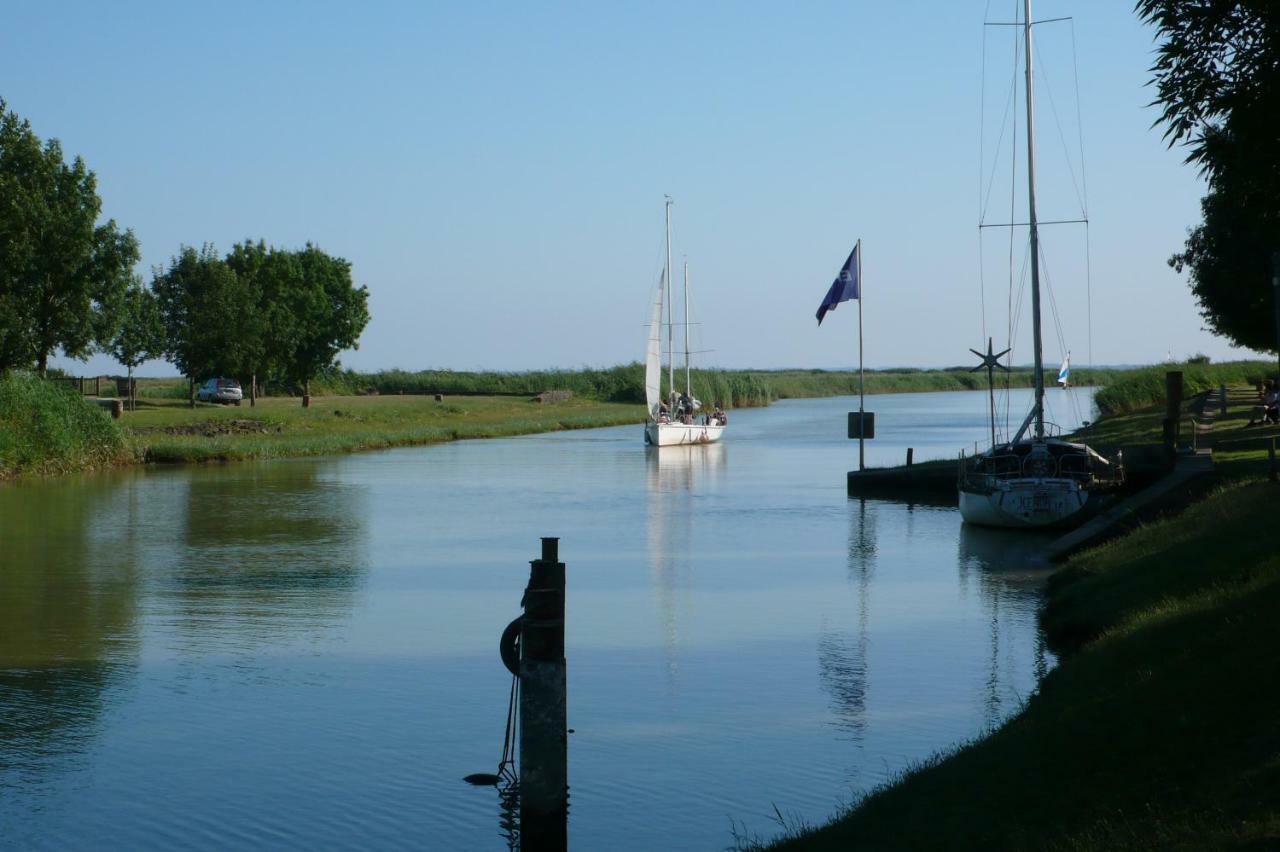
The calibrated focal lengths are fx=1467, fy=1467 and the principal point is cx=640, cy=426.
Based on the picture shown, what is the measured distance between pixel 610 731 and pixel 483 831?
10.7 feet

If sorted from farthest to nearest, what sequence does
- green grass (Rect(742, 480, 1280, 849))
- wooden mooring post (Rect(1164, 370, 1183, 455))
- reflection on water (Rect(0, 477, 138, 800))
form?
wooden mooring post (Rect(1164, 370, 1183, 455)) → reflection on water (Rect(0, 477, 138, 800)) → green grass (Rect(742, 480, 1280, 849))

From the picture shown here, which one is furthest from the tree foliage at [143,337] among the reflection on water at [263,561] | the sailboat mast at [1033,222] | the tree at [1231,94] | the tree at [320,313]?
the tree at [1231,94]

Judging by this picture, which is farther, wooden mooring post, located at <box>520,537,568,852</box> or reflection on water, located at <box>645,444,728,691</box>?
reflection on water, located at <box>645,444,728,691</box>

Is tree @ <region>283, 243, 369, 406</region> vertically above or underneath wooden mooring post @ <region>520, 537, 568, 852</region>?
above

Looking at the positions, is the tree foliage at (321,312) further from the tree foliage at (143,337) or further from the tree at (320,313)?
the tree foliage at (143,337)

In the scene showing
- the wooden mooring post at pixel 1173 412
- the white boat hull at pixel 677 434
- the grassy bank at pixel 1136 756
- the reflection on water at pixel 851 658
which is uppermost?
the wooden mooring post at pixel 1173 412

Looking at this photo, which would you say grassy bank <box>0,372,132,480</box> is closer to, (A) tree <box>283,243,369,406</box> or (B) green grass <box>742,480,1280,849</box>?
(A) tree <box>283,243,369,406</box>

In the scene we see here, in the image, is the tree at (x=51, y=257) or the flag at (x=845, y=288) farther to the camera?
the tree at (x=51, y=257)

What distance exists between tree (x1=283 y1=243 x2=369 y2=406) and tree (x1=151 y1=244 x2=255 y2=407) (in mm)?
5556

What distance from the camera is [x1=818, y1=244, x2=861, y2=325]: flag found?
4453cm

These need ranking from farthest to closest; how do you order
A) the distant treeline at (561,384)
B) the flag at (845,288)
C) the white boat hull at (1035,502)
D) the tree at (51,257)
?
the distant treeline at (561,384)
the tree at (51,257)
the flag at (845,288)
the white boat hull at (1035,502)

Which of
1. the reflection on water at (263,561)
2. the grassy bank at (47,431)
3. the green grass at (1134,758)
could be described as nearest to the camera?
the green grass at (1134,758)

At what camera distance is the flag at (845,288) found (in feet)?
146

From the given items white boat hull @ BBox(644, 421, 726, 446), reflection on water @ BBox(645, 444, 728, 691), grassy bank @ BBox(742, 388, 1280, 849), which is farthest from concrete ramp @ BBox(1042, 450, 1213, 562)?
white boat hull @ BBox(644, 421, 726, 446)
